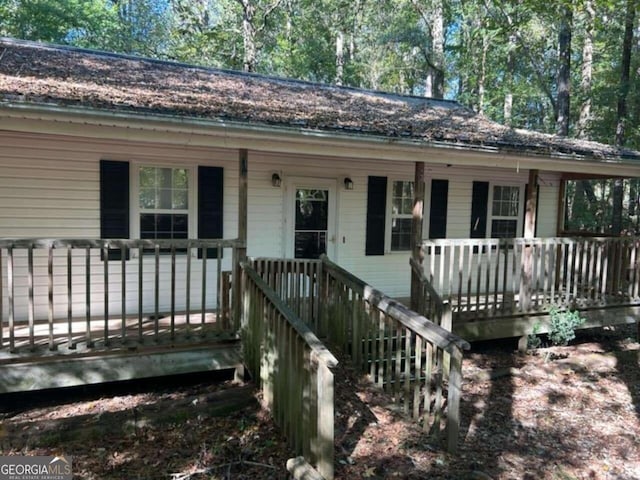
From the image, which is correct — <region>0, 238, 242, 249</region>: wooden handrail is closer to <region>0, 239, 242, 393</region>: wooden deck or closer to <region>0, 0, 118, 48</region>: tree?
<region>0, 239, 242, 393</region>: wooden deck

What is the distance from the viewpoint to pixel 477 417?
14.9ft

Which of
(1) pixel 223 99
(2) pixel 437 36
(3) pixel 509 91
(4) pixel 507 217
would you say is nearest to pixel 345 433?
(1) pixel 223 99

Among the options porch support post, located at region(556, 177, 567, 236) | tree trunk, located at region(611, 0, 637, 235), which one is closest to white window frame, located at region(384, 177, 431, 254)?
porch support post, located at region(556, 177, 567, 236)

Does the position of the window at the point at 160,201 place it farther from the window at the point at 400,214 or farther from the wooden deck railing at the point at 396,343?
the window at the point at 400,214

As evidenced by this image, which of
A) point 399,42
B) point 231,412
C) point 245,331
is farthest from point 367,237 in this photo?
point 399,42

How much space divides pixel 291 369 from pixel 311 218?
402cm

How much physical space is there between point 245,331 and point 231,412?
853 millimetres

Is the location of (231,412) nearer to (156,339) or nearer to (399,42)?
(156,339)

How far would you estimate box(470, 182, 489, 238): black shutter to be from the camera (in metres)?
8.27

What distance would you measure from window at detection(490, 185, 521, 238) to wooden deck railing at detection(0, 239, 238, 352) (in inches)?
213

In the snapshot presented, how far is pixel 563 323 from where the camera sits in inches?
258

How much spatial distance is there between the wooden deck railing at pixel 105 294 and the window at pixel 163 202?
31 cm

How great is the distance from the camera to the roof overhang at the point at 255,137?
3.92 m

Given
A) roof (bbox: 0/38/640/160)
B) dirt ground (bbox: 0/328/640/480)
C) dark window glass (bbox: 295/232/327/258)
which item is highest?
roof (bbox: 0/38/640/160)
